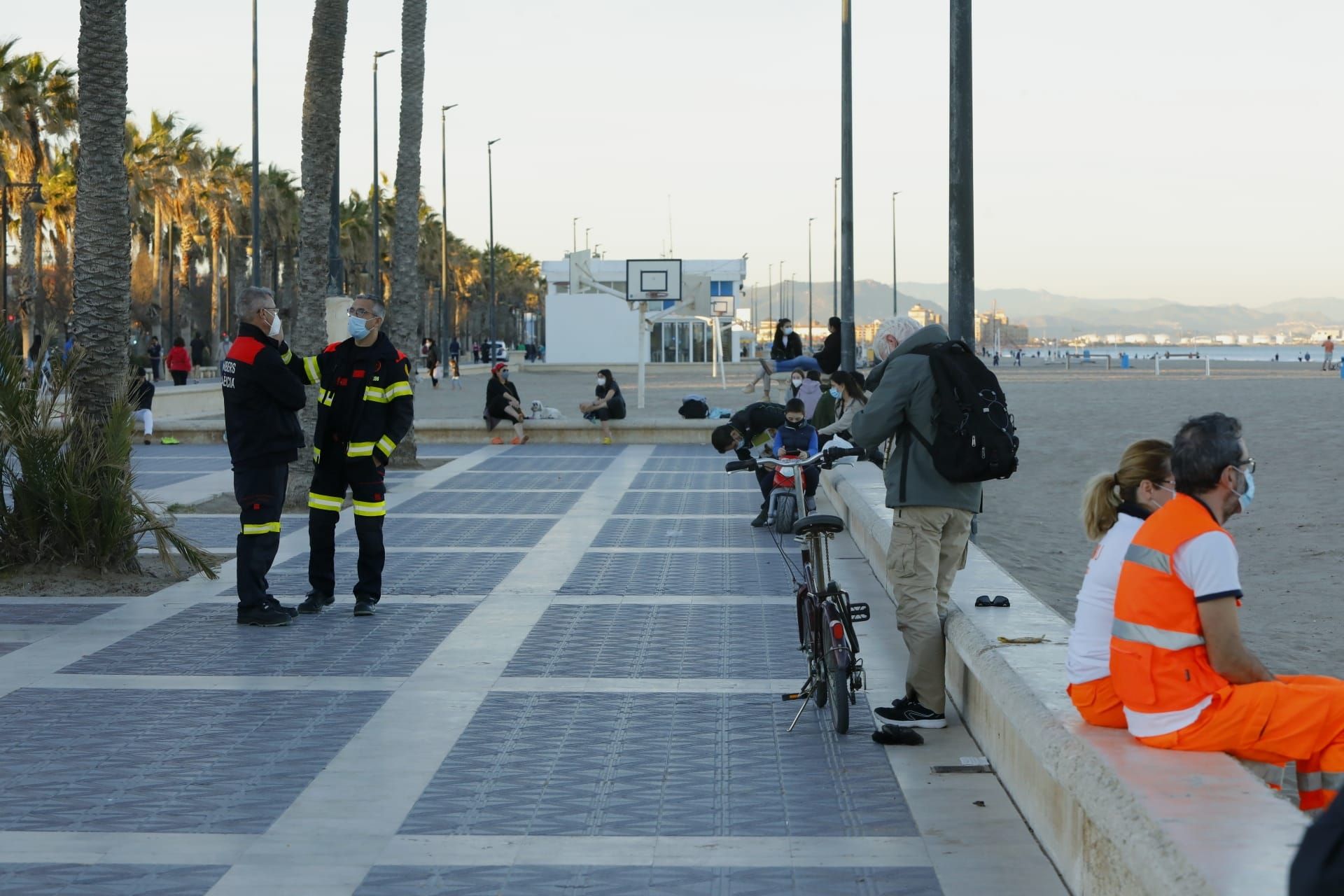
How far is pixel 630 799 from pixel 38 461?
6.24m

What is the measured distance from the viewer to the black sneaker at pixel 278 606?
9320 millimetres

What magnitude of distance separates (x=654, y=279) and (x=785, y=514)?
30752 millimetres

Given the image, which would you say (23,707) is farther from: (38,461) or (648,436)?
(648,436)

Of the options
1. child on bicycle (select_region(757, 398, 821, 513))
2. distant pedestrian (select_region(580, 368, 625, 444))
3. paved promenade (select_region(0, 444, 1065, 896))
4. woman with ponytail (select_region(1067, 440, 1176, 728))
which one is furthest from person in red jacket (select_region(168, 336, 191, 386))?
woman with ponytail (select_region(1067, 440, 1176, 728))

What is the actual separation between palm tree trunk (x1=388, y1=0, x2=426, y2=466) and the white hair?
15.5 metres

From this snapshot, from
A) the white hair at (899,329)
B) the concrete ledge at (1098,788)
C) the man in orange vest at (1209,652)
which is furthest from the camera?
the white hair at (899,329)

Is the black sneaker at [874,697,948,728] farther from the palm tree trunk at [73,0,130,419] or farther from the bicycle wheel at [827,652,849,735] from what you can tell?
the palm tree trunk at [73,0,130,419]

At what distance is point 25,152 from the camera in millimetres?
50125

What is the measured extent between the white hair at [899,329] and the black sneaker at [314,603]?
4.48 meters

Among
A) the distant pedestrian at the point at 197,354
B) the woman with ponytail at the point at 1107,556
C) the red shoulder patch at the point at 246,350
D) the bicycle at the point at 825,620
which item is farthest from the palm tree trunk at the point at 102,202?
the distant pedestrian at the point at 197,354

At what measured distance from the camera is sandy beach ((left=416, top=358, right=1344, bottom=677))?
1123 cm

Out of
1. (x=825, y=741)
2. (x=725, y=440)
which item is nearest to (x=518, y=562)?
(x=725, y=440)

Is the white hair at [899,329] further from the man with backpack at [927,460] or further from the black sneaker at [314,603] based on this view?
the black sneaker at [314,603]

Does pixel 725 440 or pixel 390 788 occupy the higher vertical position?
pixel 725 440
